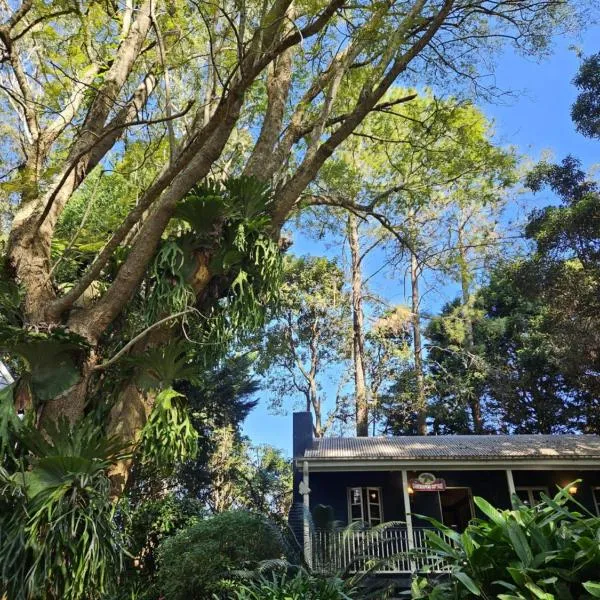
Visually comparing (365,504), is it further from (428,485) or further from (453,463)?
(453,463)

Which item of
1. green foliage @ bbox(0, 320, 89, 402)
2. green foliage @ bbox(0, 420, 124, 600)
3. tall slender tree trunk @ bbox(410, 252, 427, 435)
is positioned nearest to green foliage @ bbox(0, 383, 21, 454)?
green foliage @ bbox(0, 420, 124, 600)

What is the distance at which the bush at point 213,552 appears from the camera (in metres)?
7.32

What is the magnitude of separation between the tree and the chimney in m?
7.08

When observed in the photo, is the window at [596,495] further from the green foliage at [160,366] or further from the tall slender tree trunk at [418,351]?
the green foliage at [160,366]

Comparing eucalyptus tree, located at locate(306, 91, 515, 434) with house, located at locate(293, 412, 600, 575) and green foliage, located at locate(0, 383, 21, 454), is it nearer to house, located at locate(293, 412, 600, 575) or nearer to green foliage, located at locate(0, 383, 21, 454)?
house, located at locate(293, 412, 600, 575)

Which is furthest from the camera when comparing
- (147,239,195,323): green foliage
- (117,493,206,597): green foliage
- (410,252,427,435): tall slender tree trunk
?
(410,252,427,435): tall slender tree trunk

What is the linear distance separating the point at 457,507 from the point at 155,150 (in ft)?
37.8

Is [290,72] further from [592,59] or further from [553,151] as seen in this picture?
[553,151]

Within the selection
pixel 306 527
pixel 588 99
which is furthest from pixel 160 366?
pixel 588 99

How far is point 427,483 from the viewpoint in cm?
1150

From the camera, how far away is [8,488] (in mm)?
4848

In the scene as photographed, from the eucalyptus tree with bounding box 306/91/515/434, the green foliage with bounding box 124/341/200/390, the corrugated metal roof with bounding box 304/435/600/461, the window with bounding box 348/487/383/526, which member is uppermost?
the eucalyptus tree with bounding box 306/91/515/434

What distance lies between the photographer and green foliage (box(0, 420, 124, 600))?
4.59m

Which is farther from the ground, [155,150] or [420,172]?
[420,172]
